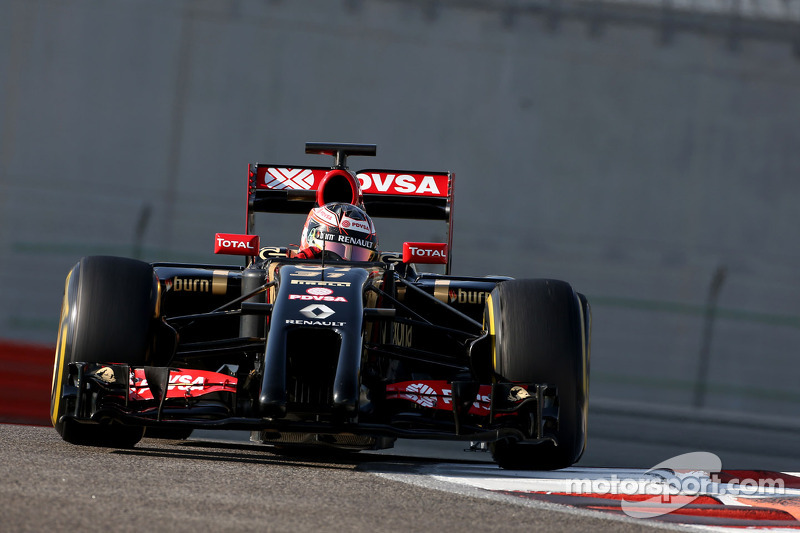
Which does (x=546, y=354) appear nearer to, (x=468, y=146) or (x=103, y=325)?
(x=103, y=325)

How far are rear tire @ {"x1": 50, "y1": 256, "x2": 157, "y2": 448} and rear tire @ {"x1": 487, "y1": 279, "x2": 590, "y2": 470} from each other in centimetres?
165

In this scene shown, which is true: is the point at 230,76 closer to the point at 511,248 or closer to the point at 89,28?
the point at 89,28

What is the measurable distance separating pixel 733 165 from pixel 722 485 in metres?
9.64

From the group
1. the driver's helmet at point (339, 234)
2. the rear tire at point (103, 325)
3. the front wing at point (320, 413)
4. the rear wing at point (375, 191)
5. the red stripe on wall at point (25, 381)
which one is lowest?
the red stripe on wall at point (25, 381)

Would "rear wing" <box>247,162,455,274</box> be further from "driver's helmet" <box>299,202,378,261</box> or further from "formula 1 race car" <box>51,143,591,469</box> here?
"formula 1 race car" <box>51,143,591,469</box>

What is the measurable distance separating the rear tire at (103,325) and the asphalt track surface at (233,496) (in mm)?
151

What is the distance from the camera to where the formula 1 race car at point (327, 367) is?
4.70 metres

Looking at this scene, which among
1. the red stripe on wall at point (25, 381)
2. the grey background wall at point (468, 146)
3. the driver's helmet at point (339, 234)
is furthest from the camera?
the grey background wall at point (468, 146)

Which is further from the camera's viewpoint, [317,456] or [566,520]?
[317,456]

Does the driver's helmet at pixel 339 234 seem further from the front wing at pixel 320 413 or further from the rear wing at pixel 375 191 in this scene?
the front wing at pixel 320 413

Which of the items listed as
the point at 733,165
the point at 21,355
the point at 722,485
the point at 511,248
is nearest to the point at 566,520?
the point at 722,485

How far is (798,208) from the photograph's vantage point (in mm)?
14336
